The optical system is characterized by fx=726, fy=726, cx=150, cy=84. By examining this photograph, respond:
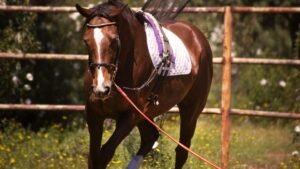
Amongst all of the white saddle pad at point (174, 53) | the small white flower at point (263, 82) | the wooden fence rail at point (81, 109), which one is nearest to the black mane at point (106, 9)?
the white saddle pad at point (174, 53)

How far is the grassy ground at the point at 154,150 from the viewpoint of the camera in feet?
24.6

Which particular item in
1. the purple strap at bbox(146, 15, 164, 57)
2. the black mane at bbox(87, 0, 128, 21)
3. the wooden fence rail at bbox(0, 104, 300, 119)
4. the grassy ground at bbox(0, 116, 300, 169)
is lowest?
the grassy ground at bbox(0, 116, 300, 169)

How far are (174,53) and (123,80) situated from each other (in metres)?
1.00

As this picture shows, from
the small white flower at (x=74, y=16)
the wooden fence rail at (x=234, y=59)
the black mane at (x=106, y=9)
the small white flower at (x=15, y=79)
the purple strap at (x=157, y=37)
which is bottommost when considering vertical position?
the small white flower at (x=15, y=79)

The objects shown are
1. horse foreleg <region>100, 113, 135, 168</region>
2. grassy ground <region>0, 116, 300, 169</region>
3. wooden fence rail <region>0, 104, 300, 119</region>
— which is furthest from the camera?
wooden fence rail <region>0, 104, 300, 119</region>

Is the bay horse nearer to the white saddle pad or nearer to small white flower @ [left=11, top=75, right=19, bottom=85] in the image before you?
the white saddle pad

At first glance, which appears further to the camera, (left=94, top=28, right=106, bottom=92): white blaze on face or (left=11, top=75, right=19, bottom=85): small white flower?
(left=11, top=75, right=19, bottom=85): small white flower

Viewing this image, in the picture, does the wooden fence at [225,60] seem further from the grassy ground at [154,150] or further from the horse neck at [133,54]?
the horse neck at [133,54]

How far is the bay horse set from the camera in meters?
5.13

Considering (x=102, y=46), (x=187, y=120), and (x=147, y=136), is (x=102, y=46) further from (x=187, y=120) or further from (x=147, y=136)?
(x=187, y=120)

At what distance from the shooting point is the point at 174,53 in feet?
21.1

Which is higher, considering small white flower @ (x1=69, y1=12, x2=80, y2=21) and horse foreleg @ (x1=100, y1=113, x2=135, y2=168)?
horse foreleg @ (x1=100, y1=113, x2=135, y2=168)

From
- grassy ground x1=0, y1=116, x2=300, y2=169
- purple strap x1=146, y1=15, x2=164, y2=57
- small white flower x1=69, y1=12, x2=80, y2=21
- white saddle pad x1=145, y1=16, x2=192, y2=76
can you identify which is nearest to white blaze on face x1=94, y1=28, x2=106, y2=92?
white saddle pad x1=145, y1=16, x2=192, y2=76

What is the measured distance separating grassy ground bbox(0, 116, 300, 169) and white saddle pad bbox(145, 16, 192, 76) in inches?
43.4
